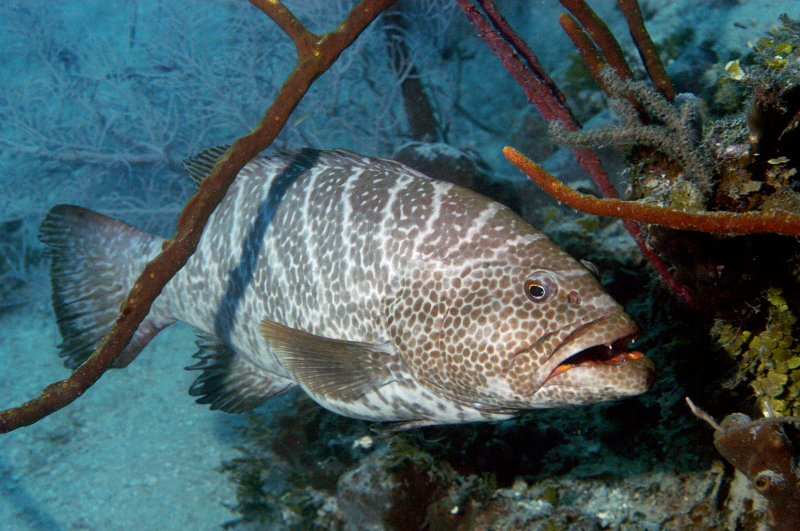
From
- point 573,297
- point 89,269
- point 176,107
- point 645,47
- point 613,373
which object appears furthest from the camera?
point 176,107

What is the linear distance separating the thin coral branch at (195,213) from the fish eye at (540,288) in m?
1.38

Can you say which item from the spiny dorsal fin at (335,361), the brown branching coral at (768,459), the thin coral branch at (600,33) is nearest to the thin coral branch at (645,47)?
the thin coral branch at (600,33)

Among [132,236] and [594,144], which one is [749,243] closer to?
[594,144]

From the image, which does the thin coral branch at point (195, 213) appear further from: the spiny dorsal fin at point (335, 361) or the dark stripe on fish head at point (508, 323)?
the dark stripe on fish head at point (508, 323)

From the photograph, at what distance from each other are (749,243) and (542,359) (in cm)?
123

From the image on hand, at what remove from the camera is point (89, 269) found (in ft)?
11.6

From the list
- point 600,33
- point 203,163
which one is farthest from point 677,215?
point 203,163

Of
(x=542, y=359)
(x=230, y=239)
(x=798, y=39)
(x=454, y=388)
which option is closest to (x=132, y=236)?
(x=230, y=239)

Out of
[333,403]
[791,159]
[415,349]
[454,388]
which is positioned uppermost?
[791,159]

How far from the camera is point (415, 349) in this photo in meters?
2.25

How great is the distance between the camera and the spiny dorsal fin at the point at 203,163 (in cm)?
306

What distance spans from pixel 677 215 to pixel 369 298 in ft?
4.87

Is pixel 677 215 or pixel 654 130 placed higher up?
pixel 654 130

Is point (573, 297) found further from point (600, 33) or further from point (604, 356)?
point (600, 33)
